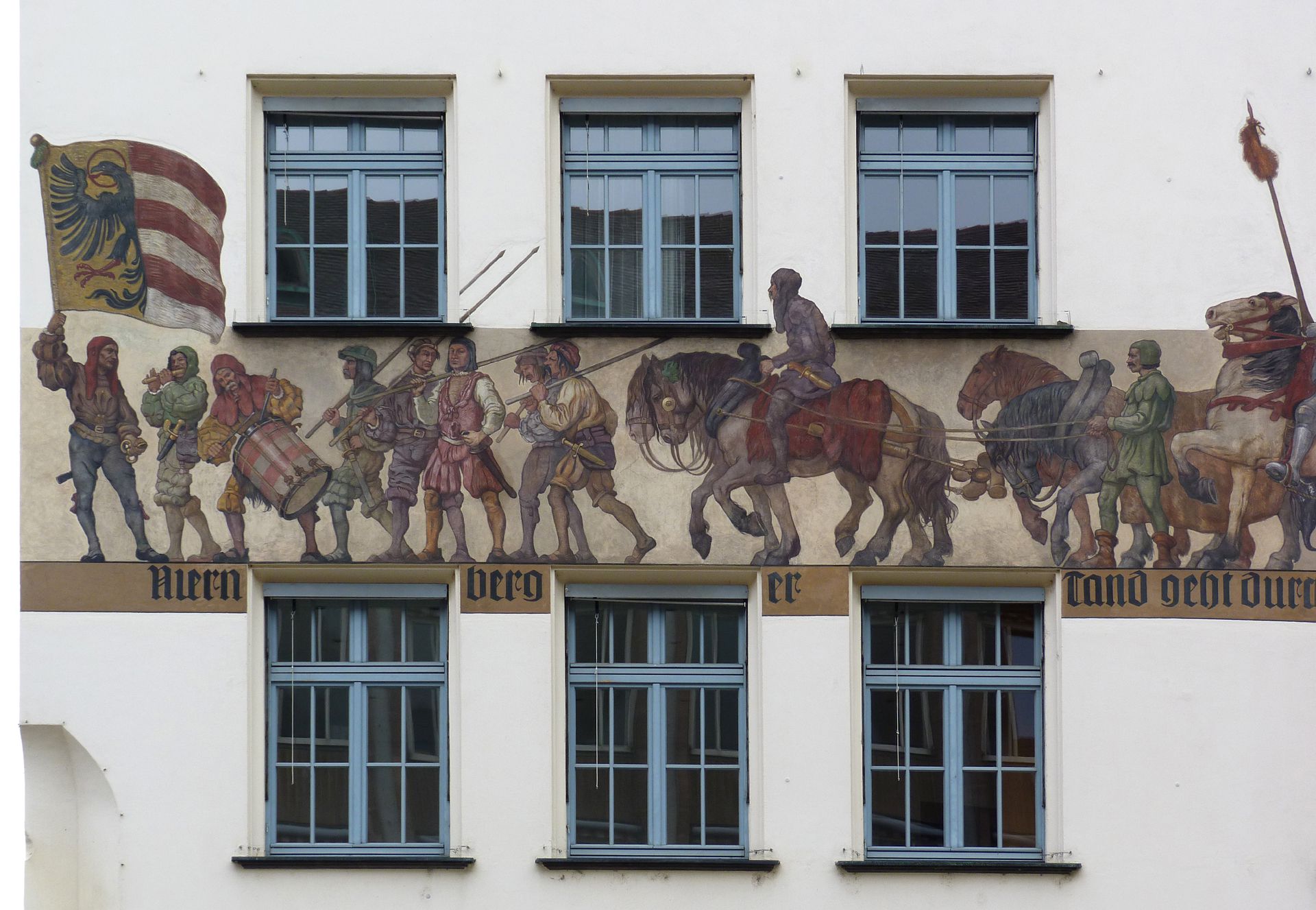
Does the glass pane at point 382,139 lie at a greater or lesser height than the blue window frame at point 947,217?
greater

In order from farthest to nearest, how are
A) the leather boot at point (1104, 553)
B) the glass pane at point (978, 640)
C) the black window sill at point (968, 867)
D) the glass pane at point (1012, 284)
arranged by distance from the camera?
the glass pane at point (1012, 284)
the glass pane at point (978, 640)
the leather boot at point (1104, 553)
the black window sill at point (968, 867)

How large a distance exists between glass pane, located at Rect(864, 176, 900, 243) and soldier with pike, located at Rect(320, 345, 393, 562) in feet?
11.8

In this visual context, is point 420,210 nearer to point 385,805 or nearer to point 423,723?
point 423,723

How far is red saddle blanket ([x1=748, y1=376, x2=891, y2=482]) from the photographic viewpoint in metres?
10.6

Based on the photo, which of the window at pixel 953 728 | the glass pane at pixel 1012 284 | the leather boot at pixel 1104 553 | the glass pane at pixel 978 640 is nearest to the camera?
the leather boot at pixel 1104 553

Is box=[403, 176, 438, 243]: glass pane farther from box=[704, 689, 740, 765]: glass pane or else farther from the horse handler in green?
the horse handler in green

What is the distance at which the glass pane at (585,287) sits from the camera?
1096 centimetres

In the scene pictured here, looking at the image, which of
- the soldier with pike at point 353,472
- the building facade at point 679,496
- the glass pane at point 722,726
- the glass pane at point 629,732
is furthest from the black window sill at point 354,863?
the soldier with pike at point 353,472

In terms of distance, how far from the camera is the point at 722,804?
10.7 m

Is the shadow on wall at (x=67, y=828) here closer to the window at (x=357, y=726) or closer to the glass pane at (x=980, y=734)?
the window at (x=357, y=726)

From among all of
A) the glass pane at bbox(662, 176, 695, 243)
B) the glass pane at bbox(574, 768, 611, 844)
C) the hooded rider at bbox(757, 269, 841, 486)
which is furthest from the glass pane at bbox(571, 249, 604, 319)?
the glass pane at bbox(574, 768, 611, 844)

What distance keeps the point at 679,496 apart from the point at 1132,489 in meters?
3.05

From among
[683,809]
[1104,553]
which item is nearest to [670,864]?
[683,809]

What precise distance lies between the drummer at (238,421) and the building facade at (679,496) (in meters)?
0.02
